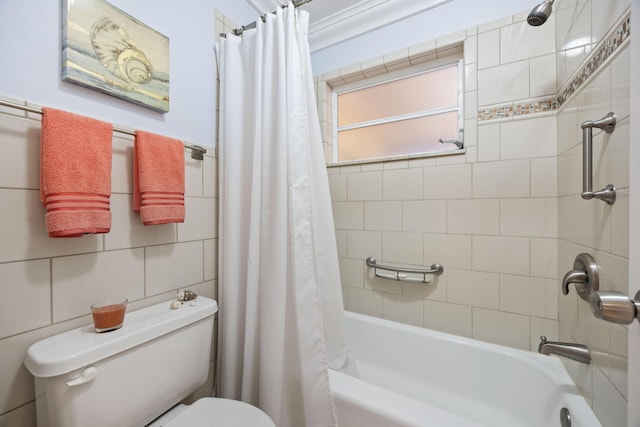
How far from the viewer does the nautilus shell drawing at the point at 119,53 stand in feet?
2.87

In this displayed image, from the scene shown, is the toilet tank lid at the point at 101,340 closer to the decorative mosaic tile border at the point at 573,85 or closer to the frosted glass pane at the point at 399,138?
the frosted glass pane at the point at 399,138

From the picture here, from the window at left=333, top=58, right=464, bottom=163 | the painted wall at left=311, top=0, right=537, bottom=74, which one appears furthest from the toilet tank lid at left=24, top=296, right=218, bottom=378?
the painted wall at left=311, top=0, right=537, bottom=74

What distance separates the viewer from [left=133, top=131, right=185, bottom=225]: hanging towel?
0.93 m

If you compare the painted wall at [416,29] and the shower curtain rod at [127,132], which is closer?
the shower curtain rod at [127,132]

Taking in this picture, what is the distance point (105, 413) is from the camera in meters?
0.72

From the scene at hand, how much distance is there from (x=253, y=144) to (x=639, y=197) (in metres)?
1.26

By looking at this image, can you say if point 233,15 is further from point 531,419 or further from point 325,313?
point 531,419

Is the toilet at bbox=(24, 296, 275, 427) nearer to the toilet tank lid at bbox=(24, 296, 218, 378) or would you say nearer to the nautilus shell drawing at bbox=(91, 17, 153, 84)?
the toilet tank lid at bbox=(24, 296, 218, 378)

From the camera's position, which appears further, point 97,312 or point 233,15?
point 233,15

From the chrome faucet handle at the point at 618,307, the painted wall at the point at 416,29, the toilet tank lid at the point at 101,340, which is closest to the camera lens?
the chrome faucet handle at the point at 618,307

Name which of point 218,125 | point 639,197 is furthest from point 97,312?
point 639,197

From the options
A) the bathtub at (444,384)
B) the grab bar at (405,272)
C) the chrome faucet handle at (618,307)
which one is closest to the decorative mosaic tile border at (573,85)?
the chrome faucet handle at (618,307)

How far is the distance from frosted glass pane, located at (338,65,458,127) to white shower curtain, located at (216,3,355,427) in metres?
0.85

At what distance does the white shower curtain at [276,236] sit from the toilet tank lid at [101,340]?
27cm
